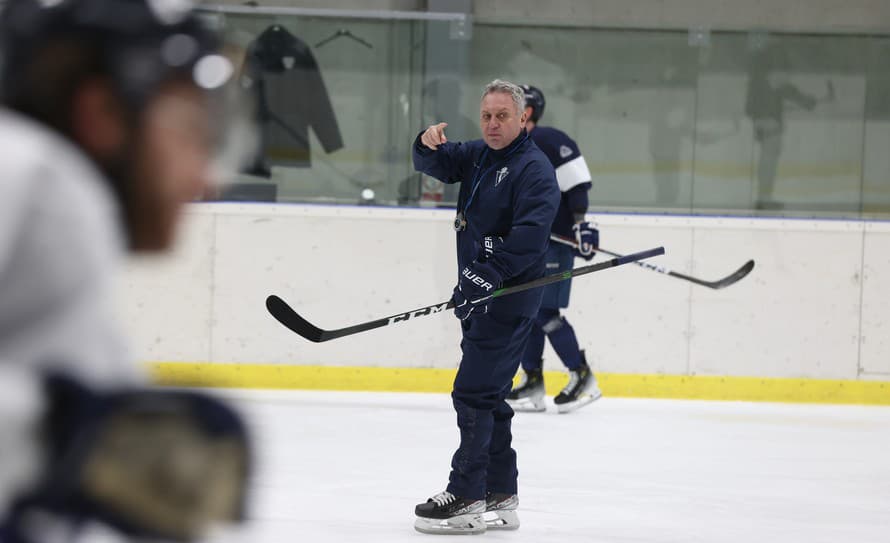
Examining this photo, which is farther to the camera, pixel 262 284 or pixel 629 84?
pixel 629 84

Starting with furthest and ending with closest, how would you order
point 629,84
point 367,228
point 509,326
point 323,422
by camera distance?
1. point 629,84
2. point 367,228
3. point 323,422
4. point 509,326

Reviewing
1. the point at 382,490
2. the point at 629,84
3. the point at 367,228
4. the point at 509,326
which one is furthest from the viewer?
the point at 629,84

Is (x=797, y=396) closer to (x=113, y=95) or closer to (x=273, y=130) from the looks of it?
(x=273, y=130)

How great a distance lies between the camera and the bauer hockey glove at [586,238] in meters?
5.63

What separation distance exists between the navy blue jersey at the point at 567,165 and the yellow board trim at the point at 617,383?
3.09ft

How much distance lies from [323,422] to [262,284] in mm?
1137

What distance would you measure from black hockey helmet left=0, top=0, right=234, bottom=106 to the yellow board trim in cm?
539

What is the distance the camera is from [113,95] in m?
0.63

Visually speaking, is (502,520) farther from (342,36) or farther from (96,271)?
(342,36)

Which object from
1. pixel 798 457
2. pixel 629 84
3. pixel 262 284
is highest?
pixel 629 84

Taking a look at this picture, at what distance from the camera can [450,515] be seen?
3.27 m

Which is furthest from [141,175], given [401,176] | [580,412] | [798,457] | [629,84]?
[629,84]

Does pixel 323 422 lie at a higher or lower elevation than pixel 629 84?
lower

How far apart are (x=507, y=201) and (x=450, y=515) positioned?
2.69ft
